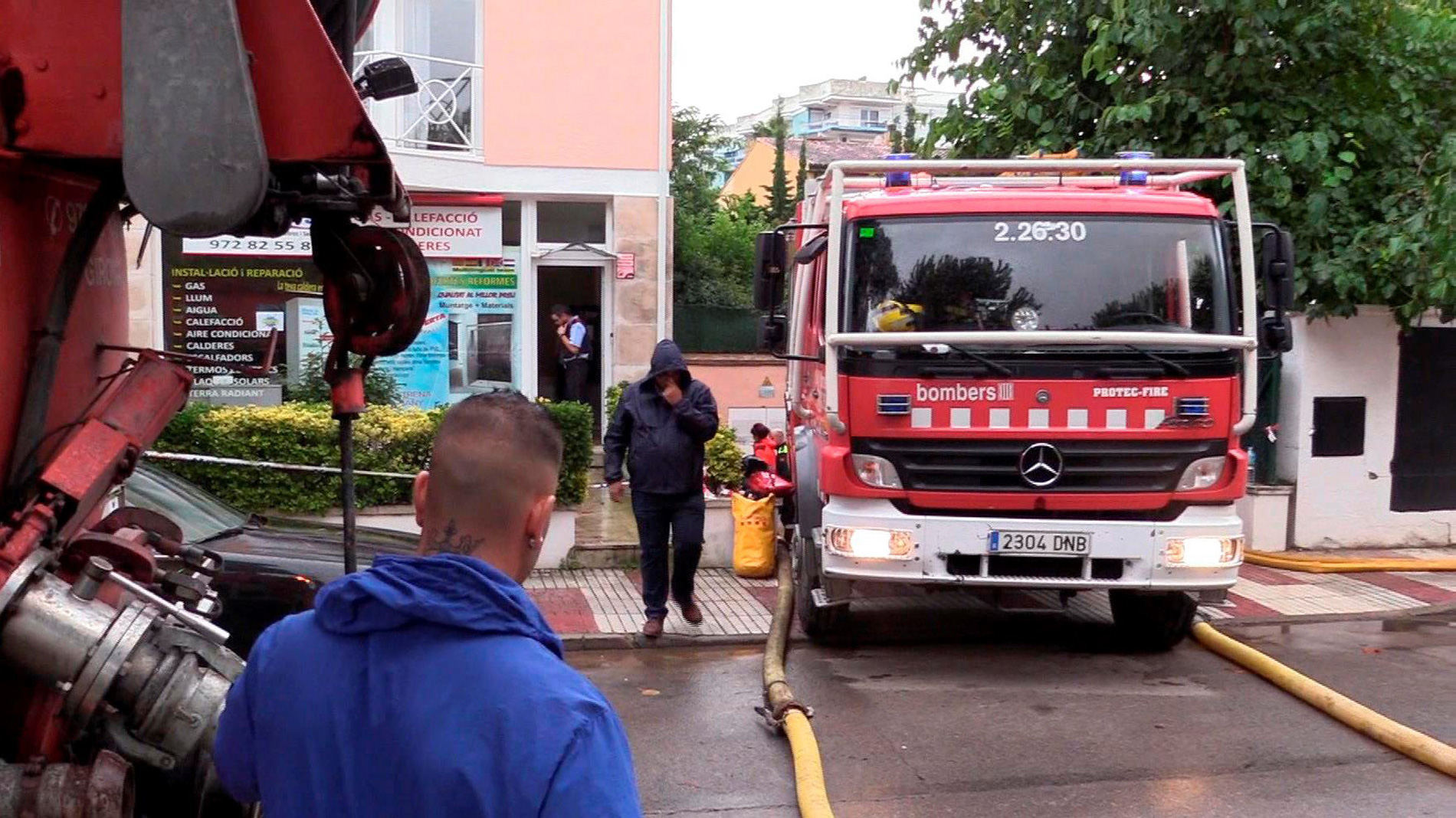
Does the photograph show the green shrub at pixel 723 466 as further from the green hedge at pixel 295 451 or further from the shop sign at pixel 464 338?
the shop sign at pixel 464 338

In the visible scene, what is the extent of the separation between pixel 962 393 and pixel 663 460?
6.31 ft

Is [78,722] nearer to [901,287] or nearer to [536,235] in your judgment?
[901,287]

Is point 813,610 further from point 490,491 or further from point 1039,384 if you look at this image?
point 490,491

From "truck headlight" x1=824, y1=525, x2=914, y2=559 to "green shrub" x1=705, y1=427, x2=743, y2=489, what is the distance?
10.5 feet

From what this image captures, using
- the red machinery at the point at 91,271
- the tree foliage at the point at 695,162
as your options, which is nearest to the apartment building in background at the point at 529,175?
the red machinery at the point at 91,271

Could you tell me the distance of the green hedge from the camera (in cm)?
937

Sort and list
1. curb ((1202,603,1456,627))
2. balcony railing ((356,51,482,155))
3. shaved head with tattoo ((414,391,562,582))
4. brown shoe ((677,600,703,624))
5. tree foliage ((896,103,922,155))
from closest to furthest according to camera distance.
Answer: shaved head with tattoo ((414,391,562,582)), brown shoe ((677,600,703,624)), curb ((1202,603,1456,627)), tree foliage ((896,103,922,155)), balcony railing ((356,51,482,155))

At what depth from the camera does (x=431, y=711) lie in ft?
5.74

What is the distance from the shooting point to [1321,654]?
8.14m

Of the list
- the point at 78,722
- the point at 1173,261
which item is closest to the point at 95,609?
the point at 78,722

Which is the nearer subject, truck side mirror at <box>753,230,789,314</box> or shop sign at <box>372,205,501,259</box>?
truck side mirror at <box>753,230,789,314</box>

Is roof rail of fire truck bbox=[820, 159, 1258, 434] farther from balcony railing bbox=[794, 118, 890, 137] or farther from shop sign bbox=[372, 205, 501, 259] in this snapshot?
balcony railing bbox=[794, 118, 890, 137]

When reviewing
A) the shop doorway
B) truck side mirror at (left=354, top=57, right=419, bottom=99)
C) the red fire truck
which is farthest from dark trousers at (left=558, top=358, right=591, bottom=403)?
truck side mirror at (left=354, top=57, right=419, bottom=99)

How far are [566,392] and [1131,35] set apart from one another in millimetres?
7020
